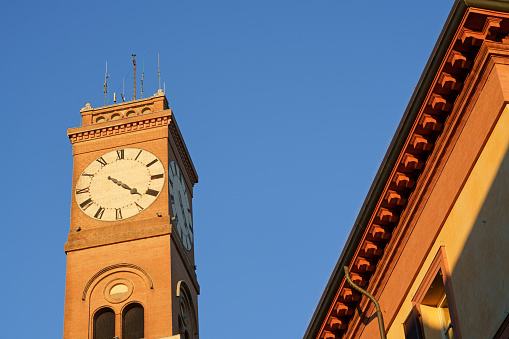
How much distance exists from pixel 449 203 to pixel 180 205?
2961 cm

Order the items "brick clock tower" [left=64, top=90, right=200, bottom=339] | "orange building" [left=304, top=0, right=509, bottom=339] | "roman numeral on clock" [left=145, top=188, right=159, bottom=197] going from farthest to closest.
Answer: "roman numeral on clock" [left=145, top=188, right=159, bottom=197] < "brick clock tower" [left=64, top=90, right=200, bottom=339] < "orange building" [left=304, top=0, right=509, bottom=339]

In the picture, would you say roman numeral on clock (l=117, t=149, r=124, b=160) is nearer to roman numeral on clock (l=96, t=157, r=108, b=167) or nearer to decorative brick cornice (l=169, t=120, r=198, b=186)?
roman numeral on clock (l=96, t=157, r=108, b=167)

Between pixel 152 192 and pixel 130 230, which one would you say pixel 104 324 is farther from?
pixel 152 192

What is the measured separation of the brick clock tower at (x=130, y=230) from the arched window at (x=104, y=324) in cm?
4

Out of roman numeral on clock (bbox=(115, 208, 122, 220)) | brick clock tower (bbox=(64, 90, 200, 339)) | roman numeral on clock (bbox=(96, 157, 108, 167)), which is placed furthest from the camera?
roman numeral on clock (bbox=(96, 157, 108, 167))

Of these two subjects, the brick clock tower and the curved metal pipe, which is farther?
the brick clock tower

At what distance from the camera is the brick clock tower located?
4025cm

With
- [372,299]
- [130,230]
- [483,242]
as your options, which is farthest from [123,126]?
[483,242]

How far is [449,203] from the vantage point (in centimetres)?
1627

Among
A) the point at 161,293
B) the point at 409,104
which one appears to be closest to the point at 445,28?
the point at 409,104

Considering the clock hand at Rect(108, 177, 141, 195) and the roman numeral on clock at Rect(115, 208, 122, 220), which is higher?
the clock hand at Rect(108, 177, 141, 195)

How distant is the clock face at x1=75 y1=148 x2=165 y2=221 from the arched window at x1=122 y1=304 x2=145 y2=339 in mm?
4077

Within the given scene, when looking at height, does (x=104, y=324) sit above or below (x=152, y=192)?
below

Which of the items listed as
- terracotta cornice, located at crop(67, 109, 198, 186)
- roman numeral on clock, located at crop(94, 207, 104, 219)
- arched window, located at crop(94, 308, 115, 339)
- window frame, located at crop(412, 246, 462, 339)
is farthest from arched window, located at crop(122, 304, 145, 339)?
window frame, located at crop(412, 246, 462, 339)
